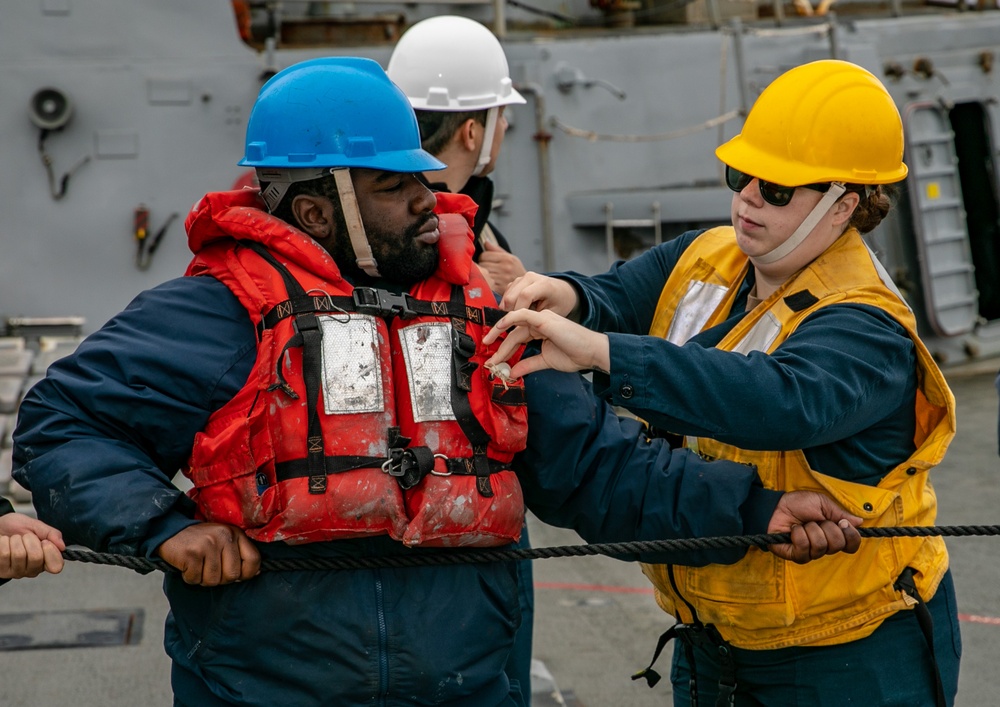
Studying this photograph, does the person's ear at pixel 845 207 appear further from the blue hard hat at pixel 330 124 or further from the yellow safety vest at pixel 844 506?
the blue hard hat at pixel 330 124

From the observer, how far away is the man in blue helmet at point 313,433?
6.80ft

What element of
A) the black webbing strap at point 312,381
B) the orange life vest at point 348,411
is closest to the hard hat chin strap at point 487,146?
the orange life vest at point 348,411

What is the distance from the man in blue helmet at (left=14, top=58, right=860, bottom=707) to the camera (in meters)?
2.07

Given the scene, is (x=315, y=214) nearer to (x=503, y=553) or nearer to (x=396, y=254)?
(x=396, y=254)

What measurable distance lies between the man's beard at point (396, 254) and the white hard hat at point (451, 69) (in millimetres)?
1170

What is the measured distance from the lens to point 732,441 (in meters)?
2.20

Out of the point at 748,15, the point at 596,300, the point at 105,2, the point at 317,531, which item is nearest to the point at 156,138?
the point at 105,2

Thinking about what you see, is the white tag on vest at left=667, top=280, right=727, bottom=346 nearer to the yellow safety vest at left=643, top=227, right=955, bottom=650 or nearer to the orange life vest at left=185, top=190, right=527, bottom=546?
the yellow safety vest at left=643, top=227, right=955, bottom=650

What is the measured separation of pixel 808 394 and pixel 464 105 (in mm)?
1674

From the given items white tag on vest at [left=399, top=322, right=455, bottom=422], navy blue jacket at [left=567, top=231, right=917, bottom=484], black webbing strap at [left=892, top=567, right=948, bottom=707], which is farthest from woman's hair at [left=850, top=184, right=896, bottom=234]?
white tag on vest at [left=399, top=322, right=455, bottom=422]

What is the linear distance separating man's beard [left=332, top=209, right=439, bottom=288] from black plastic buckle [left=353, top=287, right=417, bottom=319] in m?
0.10

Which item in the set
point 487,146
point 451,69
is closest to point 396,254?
point 487,146

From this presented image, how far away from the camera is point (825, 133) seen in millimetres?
2443

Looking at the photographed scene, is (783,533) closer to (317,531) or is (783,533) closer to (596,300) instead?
(596,300)
